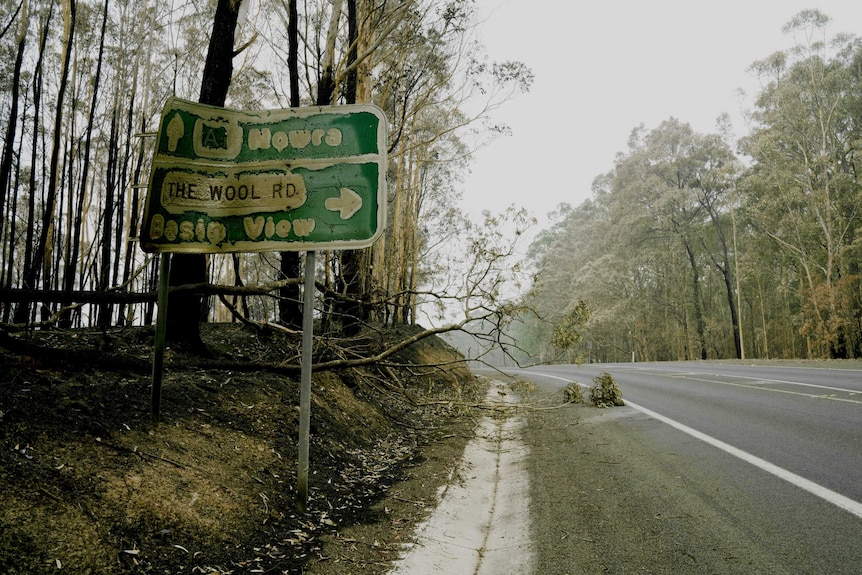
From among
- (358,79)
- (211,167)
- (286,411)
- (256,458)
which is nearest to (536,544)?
(256,458)

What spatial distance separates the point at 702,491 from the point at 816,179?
28.5m

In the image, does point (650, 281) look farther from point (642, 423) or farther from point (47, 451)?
point (47, 451)

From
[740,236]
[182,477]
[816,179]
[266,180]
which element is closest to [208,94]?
[266,180]

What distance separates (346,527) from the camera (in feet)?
11.2

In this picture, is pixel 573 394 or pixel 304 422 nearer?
pixel 304 422

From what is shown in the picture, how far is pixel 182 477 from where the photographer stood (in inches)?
125

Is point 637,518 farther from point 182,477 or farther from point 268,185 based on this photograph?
point 268,185

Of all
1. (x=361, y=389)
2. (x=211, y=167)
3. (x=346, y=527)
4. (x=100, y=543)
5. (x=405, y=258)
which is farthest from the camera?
(x=405, y=258)

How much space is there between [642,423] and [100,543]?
22.0ft

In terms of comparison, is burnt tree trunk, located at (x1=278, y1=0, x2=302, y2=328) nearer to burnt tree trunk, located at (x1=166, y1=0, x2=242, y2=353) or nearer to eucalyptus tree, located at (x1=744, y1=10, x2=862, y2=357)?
burnt tree trunk, located at (x1=166, y1=0, x2=242, y2=353)

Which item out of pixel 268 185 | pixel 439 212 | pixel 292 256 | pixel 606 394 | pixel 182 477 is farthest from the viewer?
pixel 439 212

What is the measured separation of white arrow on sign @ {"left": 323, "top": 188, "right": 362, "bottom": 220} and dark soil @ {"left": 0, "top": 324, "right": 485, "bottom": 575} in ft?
6.18

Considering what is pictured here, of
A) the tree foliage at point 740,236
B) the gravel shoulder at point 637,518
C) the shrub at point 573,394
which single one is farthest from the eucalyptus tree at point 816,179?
the gravel shoulder at point 637,518

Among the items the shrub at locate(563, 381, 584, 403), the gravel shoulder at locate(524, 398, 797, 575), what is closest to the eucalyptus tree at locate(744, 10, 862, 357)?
the shrub at locate(563, 381, 584, 403)
